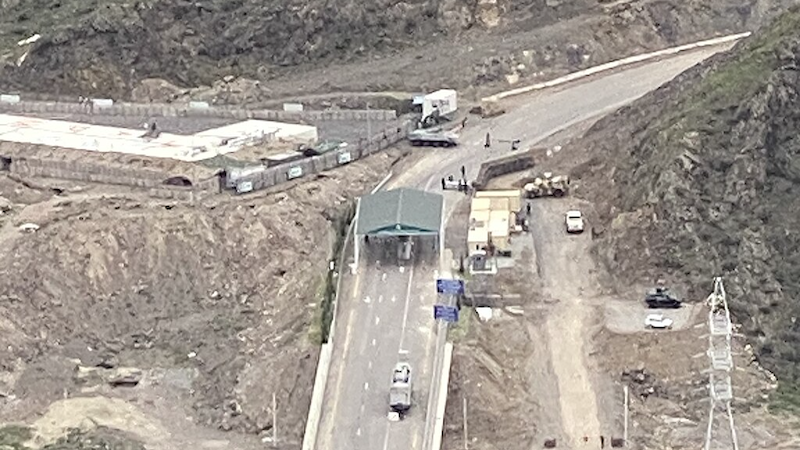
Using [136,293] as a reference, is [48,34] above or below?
above

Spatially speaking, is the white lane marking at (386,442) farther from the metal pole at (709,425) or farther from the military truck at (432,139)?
the military truck at (432,139)

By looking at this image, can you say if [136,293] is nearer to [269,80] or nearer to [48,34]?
[269,80]

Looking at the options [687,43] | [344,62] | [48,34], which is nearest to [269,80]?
[344,62]

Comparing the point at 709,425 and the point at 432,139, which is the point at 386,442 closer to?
the point at 709,425

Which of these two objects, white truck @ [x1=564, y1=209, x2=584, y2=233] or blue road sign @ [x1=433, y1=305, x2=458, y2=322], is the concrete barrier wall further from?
blue road sign @ [x1=433, y1=305, x2=458, y2=322]

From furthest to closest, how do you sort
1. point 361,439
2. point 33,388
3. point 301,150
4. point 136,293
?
point 301,150
point 136,293
point 33,388
point 361,439

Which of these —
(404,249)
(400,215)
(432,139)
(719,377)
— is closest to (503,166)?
(432,139)
